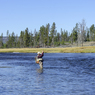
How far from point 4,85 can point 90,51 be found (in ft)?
299

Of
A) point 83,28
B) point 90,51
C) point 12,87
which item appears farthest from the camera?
point 83,28

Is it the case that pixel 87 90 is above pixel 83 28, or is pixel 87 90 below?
below

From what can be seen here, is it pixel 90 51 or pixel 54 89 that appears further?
pixel 90 51

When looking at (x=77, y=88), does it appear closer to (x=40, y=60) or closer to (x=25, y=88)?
(x=25, y=88)

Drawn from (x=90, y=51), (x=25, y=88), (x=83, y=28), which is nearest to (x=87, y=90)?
(x=25, y=88)

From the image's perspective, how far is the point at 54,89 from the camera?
19750 mm

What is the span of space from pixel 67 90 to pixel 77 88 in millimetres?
1214

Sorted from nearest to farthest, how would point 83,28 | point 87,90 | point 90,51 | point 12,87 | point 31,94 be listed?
point 31,94 < point 87,90 < point 12,87 < point 90,51 < point 83,28

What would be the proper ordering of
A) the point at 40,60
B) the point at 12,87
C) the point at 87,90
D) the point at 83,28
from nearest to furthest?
1. the point at 87,90
2. the point at 12,87
3. the point at 40,60
4. the point at 83,28

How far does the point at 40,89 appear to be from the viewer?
1972cm

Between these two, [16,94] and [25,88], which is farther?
[25,88]

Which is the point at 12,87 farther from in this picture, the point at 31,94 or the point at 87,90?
the point at 87,90

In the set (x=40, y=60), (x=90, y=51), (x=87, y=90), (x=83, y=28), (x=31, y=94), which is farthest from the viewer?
(x=83, y=28)

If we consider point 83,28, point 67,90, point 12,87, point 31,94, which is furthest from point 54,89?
point 83,28
